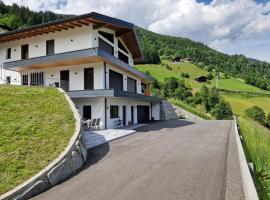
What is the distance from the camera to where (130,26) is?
26250mm

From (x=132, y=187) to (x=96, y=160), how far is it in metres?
3.72

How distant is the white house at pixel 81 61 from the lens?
22031 millimetres

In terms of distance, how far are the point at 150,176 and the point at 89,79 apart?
1625 centimetres

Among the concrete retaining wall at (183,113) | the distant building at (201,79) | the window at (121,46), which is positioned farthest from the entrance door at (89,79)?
the distant building at (201,79)

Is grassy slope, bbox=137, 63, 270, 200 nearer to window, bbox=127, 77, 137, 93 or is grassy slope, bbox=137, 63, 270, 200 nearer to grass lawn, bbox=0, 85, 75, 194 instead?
grass lawn, bbox=0, 85, 75, 194

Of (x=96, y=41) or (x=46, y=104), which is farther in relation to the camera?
(x=96, y=41)

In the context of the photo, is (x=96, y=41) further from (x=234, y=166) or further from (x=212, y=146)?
(x=234, y=166)

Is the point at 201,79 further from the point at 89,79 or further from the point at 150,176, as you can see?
the point at 150,176

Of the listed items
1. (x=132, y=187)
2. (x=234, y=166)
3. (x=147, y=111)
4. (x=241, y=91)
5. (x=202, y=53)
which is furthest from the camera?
(x=202, y=53)

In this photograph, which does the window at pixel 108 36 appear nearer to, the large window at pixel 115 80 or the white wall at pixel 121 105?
the large window at pixel 115 80

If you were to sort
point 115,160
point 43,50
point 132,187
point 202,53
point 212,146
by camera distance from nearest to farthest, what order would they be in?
point 132,187 < point 115,160 < point 212,146 < point 43,50 < point 202,53

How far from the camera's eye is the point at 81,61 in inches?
905

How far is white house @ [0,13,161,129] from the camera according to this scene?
22.0 meters

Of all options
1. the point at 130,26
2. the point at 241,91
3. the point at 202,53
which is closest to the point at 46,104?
the point at 130,26
